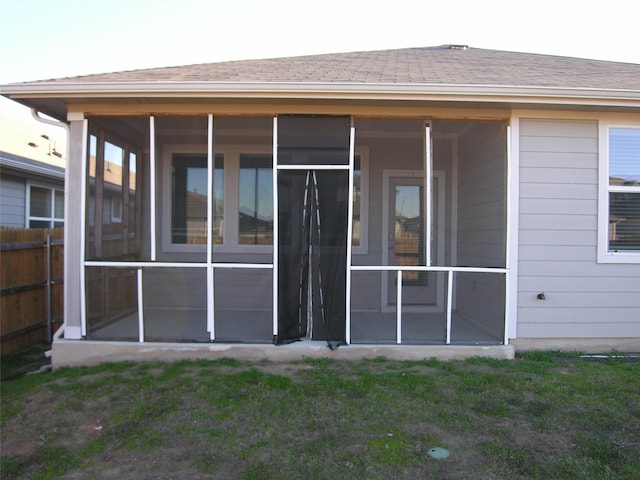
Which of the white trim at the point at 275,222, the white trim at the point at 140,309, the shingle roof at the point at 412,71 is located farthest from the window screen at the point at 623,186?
the white trim at the point at 140,309

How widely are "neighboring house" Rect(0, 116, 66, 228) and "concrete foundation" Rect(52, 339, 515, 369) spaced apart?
4629 millimetres

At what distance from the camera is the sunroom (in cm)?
481

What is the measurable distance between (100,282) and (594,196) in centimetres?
553

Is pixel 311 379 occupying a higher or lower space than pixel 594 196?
lower

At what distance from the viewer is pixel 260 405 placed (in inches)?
145

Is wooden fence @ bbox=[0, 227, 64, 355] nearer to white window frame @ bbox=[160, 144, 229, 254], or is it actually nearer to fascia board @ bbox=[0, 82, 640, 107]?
white window frame @ bbox=[160, 144, 229, 254]

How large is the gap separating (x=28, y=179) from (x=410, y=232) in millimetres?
7270

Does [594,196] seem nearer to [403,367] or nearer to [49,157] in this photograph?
[403,367]

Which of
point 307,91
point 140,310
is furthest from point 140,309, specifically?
point 307,91

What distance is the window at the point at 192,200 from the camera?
6.18m

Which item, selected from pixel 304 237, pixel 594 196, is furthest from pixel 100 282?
pixel 594 196

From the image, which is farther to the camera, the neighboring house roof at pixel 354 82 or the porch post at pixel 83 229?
the porch post at pixel 83 229

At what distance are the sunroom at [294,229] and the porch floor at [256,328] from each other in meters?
0.02

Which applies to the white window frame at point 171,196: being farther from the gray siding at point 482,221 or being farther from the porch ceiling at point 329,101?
the gray siding at point 482,221
